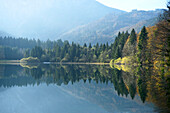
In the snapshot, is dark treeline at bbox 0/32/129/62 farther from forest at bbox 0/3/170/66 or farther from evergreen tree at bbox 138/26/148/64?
evergreen tree at bbox 138/26/148/64

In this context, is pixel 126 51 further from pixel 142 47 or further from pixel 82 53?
pixel 82 53

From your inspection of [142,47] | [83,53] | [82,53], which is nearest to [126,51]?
[142,47]

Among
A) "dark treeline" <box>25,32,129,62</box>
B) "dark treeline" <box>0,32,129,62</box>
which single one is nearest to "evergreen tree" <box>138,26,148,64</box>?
"dark treeline" <box>0,32,129,62</box>

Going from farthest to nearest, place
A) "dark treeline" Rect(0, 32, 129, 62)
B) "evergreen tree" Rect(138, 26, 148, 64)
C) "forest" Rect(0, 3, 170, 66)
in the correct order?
"dark treeline" Rect(0, 32, 129, 62) < "evergreen tree" Rect(138, 26, 148, 64) < "forest" Rect(0, 3, 170, 66)

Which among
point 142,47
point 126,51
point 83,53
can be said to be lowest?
point 126,51

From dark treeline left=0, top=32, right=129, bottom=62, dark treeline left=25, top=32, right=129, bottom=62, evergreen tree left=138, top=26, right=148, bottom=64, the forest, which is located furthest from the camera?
dark treeline left=25, top=32, right=129, bottom=62

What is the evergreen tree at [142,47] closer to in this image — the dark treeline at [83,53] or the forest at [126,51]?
the forest at [126,51]

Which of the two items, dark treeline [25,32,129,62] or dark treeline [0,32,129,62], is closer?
dark treeline [0,32,129,62]

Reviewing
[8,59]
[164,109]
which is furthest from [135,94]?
[8,59]

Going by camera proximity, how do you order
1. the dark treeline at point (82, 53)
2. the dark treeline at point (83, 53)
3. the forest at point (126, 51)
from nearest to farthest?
the forest at point (126, 51)
the dark treeline at point (83, 53)
the dark treeline at point (82, 53)

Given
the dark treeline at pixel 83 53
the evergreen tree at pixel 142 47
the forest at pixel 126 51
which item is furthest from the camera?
the dark treeline at pixel 83 53

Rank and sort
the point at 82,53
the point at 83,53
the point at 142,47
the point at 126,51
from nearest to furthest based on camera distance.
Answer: the point at 142,47 < the point at 126,51 < the point at 83,53 < the point at 82,53

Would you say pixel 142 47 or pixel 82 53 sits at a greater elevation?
pixel 142 47

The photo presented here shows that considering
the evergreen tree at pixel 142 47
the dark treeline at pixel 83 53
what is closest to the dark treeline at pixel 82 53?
the dark treeline at pixel 83 53
